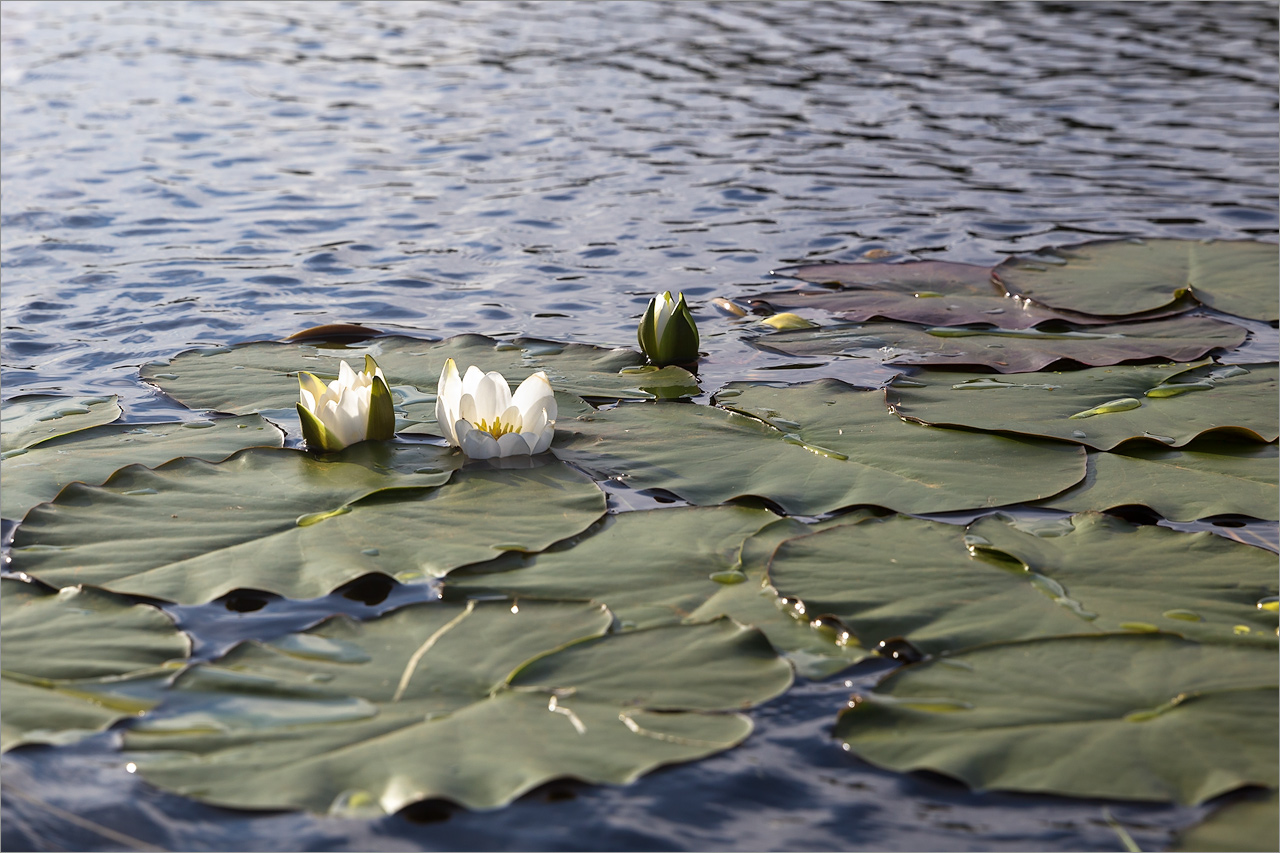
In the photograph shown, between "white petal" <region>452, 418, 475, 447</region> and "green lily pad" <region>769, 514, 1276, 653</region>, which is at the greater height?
"white petal" <region>452, 418, 475, 447</region>

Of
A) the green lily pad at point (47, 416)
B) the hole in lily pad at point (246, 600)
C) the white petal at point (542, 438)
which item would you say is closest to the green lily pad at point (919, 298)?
the white petal at point (542, 438)

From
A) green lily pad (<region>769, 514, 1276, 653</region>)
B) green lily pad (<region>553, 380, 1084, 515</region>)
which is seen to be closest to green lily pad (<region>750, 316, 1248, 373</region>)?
green lily pad (<region>553, 380, 1084, 515</region>)

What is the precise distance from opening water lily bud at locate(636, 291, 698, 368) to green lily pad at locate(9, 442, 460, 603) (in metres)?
1.03

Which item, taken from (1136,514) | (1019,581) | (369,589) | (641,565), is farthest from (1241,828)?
(369,589)

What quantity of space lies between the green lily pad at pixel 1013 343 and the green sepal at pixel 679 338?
363 millimetres

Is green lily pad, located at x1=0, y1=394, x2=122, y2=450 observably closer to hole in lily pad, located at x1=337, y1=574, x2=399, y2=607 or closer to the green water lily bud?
hole in lily pad, located at x1=337, y1=574, x2=399, y2=607

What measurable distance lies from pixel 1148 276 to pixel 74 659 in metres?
4.07

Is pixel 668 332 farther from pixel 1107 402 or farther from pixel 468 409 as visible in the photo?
pixel 1107 402

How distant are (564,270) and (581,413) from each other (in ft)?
5.79

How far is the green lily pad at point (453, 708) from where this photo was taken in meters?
1.83

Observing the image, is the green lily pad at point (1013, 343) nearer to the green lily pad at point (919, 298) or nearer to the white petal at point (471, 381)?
the green lily pad at point (919, 298)

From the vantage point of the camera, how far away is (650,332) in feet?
12.6

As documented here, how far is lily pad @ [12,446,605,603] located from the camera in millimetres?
2438

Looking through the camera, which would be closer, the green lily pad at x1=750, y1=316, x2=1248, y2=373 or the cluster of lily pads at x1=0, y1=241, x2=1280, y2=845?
the cluster of lily pads at x1=0, y1=241, x2=1280, y2=845
